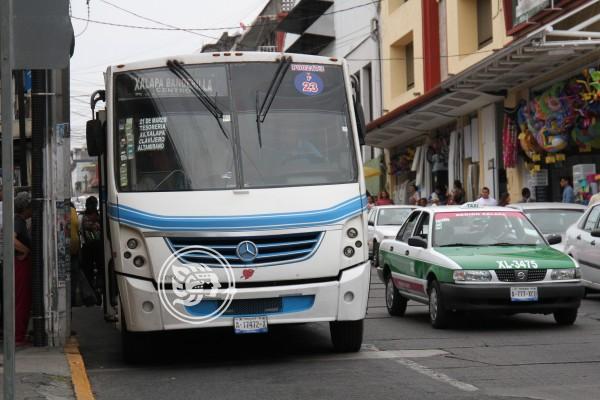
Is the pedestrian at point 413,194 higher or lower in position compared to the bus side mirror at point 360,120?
lower

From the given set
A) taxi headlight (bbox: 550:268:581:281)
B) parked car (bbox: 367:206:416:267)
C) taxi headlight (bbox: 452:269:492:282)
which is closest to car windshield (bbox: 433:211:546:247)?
taxi headlight (bbox: 550:268:581:281)

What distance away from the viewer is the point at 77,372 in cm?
995

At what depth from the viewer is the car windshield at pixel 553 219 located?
61.1 ft

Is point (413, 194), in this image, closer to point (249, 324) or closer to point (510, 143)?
point (510, 143)

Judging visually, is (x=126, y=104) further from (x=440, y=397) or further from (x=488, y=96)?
(x=488, y=96)

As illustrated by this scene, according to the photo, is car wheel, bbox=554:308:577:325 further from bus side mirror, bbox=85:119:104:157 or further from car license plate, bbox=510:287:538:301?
bus side mirror, bbox=85:119:104:157

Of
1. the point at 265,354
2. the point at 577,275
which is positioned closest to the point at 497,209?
the point at 577,275

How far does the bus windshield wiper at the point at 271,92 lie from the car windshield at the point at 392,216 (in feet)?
59.7

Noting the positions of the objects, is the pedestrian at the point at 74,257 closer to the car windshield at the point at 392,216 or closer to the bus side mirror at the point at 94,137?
the bus side mirror at the point at 94,137

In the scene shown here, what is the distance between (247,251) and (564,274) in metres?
4.66

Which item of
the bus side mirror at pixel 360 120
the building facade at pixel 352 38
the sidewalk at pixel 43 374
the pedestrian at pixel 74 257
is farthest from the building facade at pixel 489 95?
the sidewalk at pixel 43 374

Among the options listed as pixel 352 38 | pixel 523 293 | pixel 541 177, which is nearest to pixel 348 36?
pixel 352 38

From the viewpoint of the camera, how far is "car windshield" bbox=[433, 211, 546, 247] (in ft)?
45.5

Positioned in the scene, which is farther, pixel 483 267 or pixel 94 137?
pixel 483 267
